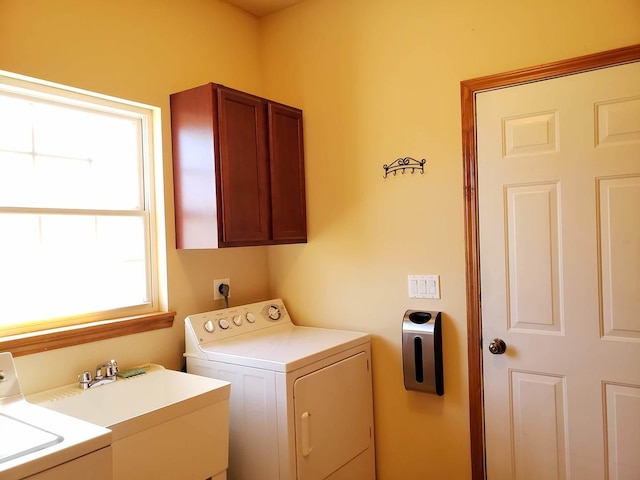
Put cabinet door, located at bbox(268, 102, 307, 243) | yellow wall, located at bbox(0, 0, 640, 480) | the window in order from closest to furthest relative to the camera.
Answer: the window, yellow wall, located at bbox(0, 0, 640, 480), cabinet door, located at bbox(268, 102, 307, 243)

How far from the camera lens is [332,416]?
2219 millimetres

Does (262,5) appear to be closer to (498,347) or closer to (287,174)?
(287,174)

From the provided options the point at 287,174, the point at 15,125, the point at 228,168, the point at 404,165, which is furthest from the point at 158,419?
the point at 404,165

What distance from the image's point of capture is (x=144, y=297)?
238cm

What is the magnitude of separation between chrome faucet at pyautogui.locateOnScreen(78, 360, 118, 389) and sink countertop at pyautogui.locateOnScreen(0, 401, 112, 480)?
1.29ft

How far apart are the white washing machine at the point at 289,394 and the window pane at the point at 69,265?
1.25 feet

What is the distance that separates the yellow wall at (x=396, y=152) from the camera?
218cm

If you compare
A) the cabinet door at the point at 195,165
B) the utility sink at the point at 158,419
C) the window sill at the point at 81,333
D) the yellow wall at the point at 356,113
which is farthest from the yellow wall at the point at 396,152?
the utility sink at the point at 158,419

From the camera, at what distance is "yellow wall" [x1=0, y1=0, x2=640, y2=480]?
2.03 metres

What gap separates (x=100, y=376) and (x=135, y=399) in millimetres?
333

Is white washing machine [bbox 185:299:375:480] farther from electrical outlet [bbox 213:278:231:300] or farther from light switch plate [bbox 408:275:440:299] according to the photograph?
light switch plate [bbox 408:275:440:299]

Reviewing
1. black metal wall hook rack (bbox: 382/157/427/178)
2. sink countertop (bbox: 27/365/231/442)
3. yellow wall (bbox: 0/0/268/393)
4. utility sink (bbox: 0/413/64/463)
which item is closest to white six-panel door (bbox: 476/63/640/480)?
black metal wall hook rack (bbox: 382/157/427/178)

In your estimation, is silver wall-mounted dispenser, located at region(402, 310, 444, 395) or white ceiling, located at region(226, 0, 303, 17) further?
white ceiling, located at region(226, 0, 303, 17)

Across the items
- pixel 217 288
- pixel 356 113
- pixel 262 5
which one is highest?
pixel 262 5
